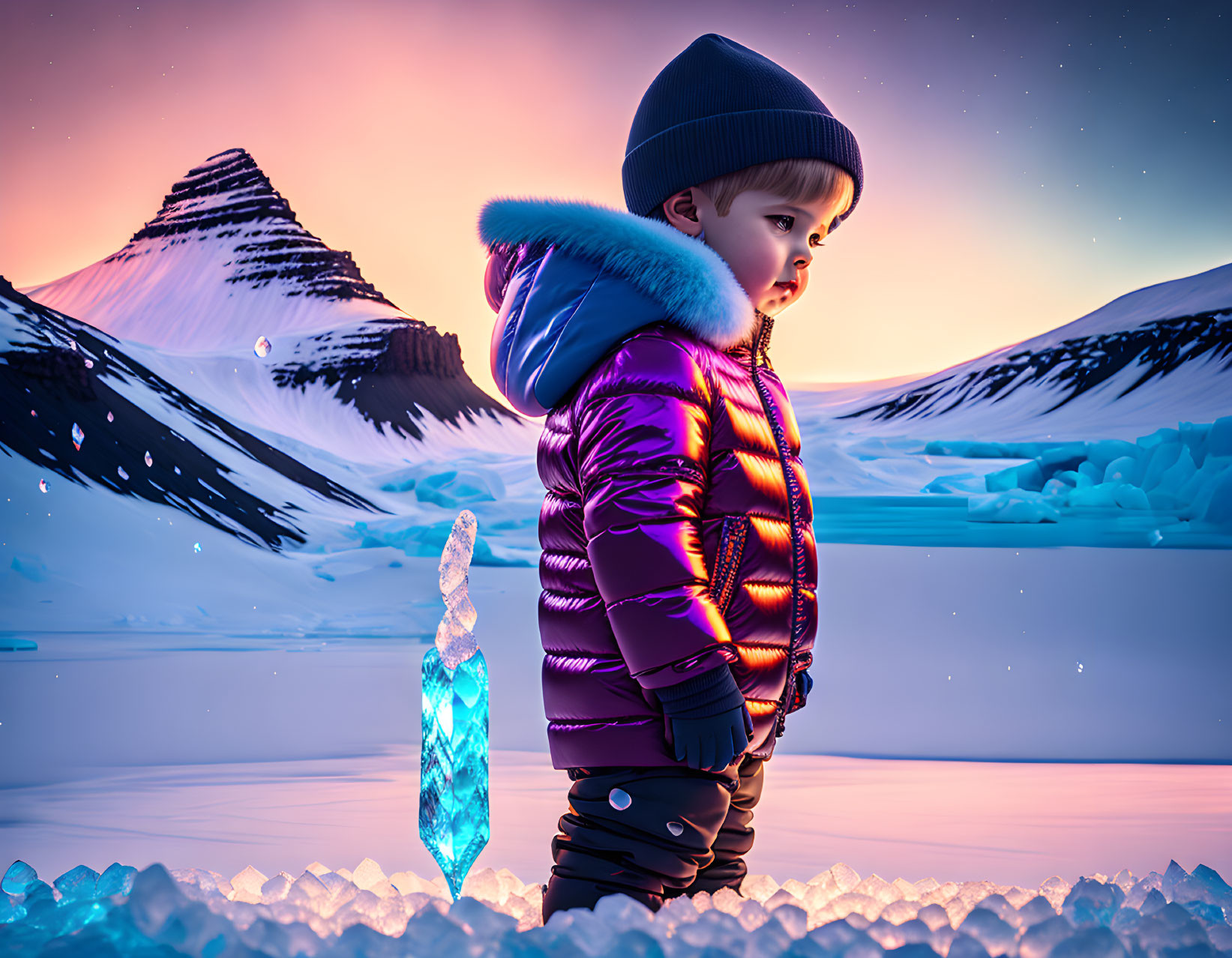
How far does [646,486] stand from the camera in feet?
2.70

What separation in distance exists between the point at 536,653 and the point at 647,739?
6.66ft

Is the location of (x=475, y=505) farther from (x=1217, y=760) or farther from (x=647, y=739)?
(x=647, y=739)

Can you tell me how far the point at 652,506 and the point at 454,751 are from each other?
403 millimetres

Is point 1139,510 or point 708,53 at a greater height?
point 708,53

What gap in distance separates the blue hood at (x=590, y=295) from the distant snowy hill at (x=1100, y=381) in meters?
3.74

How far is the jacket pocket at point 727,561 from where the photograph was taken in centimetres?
88

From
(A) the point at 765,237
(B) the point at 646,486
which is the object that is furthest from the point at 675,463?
(A) the point at 765,237

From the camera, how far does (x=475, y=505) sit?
533 centimetres

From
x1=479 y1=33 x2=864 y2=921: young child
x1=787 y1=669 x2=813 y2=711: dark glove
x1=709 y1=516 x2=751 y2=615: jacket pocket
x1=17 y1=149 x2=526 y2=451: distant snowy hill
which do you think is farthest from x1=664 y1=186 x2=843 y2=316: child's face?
x1=17 y1=149 x2=526 y2=451: distant snowy hill

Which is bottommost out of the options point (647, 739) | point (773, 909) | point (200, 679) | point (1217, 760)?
point (200, 679)

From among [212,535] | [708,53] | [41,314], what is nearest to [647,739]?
[708,53]

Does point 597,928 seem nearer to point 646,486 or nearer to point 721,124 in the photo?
point 646,486

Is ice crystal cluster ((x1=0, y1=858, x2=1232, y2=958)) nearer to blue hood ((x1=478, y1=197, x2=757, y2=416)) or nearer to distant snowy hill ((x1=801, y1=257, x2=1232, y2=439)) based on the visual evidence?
blue hood ((x1=478, y1=197, x2=757, y2=416))

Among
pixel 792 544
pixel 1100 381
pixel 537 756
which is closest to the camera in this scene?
pixel 792 544
